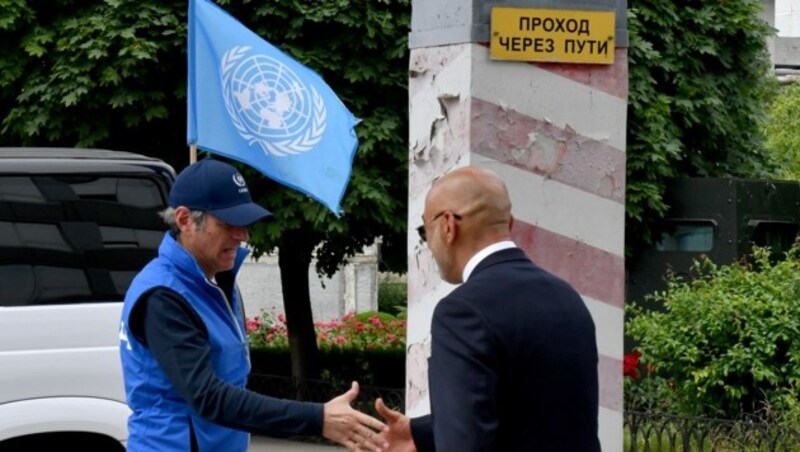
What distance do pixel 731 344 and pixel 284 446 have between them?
17.4ft

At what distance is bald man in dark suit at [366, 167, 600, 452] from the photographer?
3.57 m

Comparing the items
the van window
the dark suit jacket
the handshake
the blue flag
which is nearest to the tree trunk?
the blue flag

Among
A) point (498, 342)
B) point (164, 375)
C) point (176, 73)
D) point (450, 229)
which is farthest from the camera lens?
point (176, 73)

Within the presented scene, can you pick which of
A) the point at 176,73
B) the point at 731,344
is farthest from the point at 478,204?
the point at 176,73

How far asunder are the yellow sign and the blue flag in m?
3.40

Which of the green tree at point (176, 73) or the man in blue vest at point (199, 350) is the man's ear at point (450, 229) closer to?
the man in blue vest at point (199, 350)

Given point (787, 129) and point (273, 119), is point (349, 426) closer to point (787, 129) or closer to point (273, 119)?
point (273, 119)

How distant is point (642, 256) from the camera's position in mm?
16750

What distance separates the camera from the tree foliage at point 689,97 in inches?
627

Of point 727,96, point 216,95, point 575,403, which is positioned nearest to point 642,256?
point 727,96

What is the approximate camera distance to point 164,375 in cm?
448

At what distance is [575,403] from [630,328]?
903cm

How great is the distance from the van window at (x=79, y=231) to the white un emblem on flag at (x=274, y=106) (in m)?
1.04

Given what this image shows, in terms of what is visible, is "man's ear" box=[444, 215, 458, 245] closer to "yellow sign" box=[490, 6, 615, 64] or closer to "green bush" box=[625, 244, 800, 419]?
"yellow sign" box=[490, 6, 615, 64]
